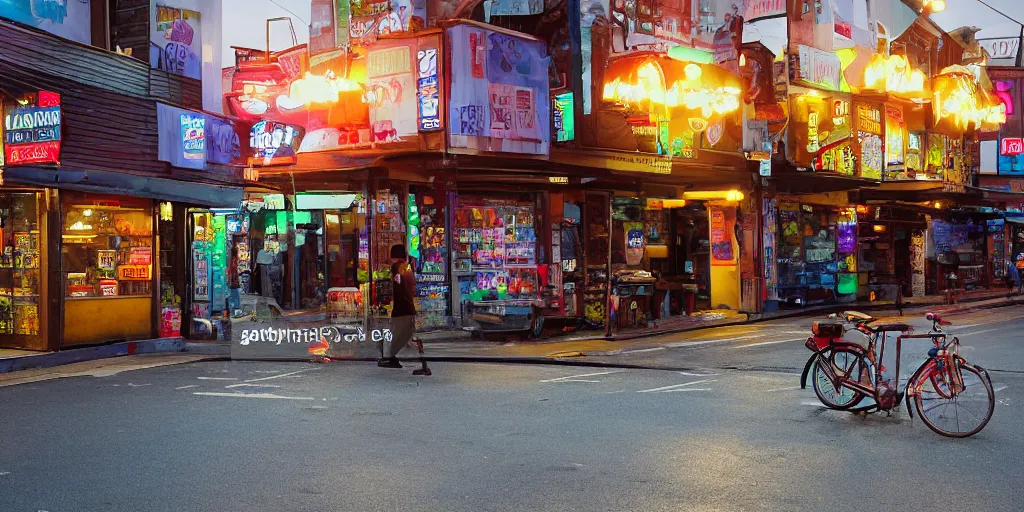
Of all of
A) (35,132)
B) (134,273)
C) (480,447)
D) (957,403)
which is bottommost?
(480,447)

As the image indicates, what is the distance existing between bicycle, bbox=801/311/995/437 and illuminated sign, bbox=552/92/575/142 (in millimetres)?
11933

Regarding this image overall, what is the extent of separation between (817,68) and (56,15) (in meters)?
21.5

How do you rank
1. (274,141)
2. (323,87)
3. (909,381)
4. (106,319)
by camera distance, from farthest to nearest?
(323,87) → (274,141) → (106,319) → (909,381)

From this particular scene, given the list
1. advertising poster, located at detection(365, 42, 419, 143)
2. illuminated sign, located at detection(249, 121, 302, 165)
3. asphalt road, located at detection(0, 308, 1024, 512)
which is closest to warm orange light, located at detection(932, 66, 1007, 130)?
advertising poster, located at detection(365, 42, 419, 143)

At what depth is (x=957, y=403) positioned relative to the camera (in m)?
9.15

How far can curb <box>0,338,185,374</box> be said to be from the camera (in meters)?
15.5

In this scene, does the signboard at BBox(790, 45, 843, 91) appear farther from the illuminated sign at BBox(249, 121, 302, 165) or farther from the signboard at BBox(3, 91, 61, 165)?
the signboard at BBox(3, 91, 61, 165)

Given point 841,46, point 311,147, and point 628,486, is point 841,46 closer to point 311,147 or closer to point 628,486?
point 311,147

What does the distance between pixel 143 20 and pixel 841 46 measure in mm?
21299

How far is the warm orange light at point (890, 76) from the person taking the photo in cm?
3069

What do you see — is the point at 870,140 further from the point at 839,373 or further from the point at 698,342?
the point at 839,373

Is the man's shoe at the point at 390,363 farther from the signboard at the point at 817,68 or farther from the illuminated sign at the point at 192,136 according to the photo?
the signboard at the point at 817,68

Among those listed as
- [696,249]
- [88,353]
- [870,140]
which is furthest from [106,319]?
[870,140]

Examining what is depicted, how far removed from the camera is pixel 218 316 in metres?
22.6
